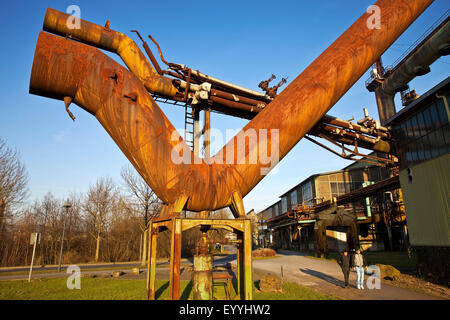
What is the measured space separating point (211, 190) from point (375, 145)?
10506 millimetres

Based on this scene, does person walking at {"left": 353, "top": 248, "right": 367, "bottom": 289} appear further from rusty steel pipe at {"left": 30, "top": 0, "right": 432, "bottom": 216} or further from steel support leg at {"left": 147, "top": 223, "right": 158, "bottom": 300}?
steel support leg at {"left": 147, "top": 223, "right": 158, "bottom": 300}

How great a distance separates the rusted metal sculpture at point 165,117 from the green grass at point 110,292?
17.1 feet

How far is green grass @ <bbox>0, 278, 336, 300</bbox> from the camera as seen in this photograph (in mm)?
9108

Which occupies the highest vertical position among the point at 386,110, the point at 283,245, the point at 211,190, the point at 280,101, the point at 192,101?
the point at 386,110

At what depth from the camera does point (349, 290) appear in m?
10.3

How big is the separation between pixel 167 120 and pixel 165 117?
62 millimetres

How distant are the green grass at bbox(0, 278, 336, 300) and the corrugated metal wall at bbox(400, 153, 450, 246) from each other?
21.9ft

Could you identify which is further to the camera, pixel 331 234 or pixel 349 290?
pixel 331 234

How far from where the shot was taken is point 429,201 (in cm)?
1197

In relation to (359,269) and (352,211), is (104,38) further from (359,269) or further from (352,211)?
(352,211)

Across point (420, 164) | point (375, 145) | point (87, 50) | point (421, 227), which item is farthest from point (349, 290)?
point (87, 50)

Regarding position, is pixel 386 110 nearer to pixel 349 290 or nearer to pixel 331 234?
pixel 331 234

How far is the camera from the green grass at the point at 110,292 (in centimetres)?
911

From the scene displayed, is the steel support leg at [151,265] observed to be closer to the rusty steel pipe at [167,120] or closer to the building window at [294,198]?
the rusty steel pipe at [167,120]
